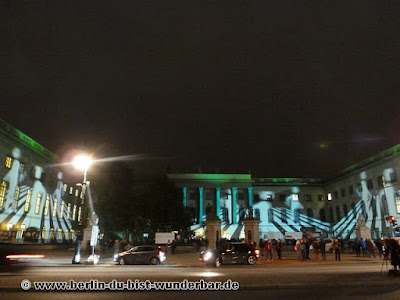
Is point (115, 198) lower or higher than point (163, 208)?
higher

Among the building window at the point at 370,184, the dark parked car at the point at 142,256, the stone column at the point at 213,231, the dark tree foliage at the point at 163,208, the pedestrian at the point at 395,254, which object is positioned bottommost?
the dark parked car at the point at 142,256

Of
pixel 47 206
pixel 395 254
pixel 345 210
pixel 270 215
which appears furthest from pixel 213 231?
pixel 270 215

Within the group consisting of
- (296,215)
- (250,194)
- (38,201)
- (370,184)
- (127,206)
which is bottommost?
(127,206)

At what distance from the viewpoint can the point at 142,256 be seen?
2473cm

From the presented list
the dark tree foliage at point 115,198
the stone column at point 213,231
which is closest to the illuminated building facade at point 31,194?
the dark tree foliage at point 115,198

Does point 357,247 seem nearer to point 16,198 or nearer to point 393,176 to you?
point 393,176

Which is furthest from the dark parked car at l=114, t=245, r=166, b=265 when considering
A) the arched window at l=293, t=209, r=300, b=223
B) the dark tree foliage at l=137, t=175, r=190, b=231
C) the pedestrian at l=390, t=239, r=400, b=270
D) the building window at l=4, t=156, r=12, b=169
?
the arched window at l=293, t=209, r=300, b=223

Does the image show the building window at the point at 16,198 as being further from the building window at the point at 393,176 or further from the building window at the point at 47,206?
the building window at the point at 393,176

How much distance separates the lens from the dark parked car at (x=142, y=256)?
2442cm

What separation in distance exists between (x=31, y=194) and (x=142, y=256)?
3424 centimetres

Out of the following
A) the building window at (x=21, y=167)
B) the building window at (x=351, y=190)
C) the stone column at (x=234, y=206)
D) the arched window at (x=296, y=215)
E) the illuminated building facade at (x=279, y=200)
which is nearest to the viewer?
the building window at (x=21, y=167)

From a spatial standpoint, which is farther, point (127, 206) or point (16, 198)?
point (16, 198)

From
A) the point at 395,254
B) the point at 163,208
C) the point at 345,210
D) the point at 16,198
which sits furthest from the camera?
the point at 345,210

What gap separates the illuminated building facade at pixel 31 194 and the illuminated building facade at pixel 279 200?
28125 mm
